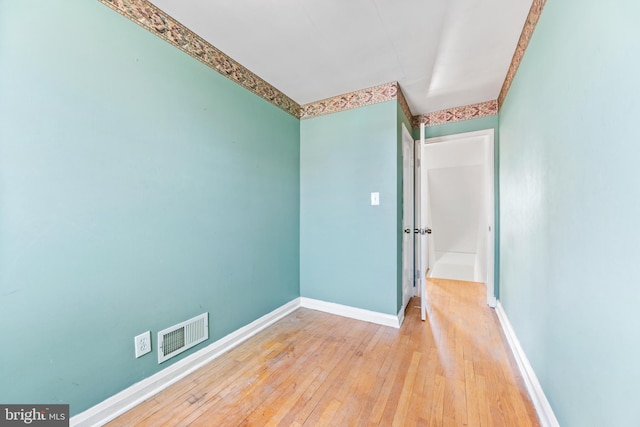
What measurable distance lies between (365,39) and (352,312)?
97.1 inches

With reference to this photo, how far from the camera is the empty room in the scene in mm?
962

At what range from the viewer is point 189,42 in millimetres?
1684

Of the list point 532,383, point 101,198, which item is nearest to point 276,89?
point 101,198

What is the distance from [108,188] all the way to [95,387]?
3.41 ft

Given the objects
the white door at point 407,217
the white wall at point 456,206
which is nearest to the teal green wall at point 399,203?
the white door at point 407,217

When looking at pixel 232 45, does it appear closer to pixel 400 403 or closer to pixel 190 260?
pixel 190 260

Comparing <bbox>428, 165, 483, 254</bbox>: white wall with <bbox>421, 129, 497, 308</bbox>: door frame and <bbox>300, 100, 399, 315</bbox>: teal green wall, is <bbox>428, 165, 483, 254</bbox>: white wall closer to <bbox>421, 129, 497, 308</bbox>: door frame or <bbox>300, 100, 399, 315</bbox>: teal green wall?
<bbox>421, 129, 497, 308</bbox>: door frame

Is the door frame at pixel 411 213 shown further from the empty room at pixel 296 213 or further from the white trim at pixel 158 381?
the white trim at pixel 158 381

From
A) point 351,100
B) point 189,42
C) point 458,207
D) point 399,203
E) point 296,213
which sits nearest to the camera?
point 189,42

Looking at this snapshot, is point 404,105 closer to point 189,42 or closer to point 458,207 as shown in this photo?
point 189,42

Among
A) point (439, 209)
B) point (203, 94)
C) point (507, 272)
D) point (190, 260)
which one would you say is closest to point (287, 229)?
point (190, 260)

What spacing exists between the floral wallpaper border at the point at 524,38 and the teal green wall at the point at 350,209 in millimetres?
949

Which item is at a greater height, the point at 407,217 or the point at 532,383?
the point at 407,217

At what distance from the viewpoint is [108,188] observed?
1297 mm
